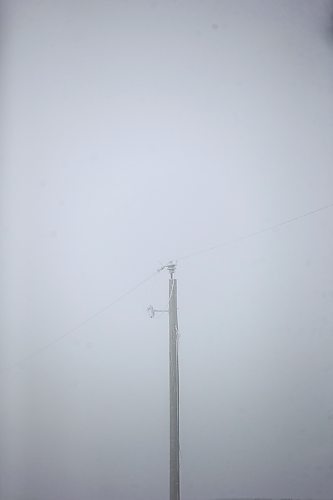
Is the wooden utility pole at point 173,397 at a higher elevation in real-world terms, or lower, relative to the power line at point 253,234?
lower

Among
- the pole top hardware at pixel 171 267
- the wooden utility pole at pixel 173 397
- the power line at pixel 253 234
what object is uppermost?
the power line at pixel 253 234

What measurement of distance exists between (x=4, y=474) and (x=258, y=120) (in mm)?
2293

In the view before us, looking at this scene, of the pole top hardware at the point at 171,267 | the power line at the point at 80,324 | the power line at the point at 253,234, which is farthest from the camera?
the power line at the point at 253,234

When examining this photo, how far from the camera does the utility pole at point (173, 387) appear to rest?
7.35ft

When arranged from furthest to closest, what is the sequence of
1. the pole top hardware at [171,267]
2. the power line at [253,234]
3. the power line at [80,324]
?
the power line at [253,234]
the pole top hardware at [171,267]
the power line at [80,324]

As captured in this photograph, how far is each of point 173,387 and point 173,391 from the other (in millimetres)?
20

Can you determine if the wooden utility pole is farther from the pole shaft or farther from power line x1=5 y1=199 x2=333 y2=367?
power line x1=5 y1=199 x2=333 y2=367

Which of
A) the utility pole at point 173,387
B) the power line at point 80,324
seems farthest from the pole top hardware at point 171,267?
the power line at point 80,324

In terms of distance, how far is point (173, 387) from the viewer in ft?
7.41

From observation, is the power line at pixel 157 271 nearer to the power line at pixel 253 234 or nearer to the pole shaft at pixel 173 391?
the power line at pixel 253 234

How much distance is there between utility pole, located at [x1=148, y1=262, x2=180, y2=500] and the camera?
7.35 ft

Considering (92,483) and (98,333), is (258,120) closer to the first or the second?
(98,333)

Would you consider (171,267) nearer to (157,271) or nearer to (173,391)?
(157,271)

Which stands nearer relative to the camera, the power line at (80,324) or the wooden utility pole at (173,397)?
the power line at (80,324)
